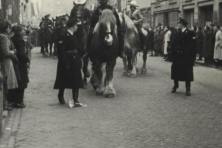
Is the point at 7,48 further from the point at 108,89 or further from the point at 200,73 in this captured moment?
the point at 200,73

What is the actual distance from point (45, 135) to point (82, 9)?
7682mm

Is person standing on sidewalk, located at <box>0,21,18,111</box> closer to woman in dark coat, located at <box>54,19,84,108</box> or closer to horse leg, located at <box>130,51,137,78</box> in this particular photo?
woman in dark coat, located at <box>54,19,84,108</box>

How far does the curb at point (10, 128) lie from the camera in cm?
825

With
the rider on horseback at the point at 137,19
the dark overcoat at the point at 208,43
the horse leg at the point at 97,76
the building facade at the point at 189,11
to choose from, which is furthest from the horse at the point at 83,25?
the building facade at the point at 189,11

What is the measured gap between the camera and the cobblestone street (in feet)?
27.3

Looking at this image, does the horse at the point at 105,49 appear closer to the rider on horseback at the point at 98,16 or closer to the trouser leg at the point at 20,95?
the rider on horseback at the point at 98,16

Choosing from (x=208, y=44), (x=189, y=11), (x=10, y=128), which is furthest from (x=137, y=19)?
(x=189, y=11)

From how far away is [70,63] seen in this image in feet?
38.2

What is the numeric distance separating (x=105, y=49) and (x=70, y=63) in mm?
1964

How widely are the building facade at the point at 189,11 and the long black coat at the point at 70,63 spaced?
16.1m

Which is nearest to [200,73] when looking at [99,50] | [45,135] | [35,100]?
[99,50]

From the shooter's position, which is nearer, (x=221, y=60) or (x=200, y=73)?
(x=200, y=73)

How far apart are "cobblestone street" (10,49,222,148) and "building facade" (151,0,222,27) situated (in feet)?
46.2

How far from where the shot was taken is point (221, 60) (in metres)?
23.5
